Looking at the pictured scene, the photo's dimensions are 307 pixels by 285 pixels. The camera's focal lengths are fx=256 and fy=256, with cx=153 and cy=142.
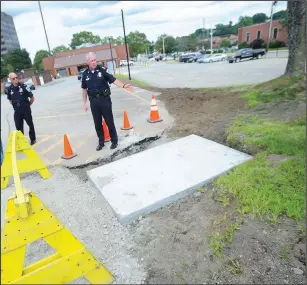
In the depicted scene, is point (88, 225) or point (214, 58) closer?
point (88, 225)

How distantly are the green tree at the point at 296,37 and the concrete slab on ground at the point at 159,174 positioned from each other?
15.8 ft

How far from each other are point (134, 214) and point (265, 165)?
2.08 metres

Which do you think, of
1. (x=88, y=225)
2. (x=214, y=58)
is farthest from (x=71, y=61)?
(x=88, y=225)

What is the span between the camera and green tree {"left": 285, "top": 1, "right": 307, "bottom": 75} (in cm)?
718

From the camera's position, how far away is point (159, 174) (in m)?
4.05

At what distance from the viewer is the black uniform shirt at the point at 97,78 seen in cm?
493

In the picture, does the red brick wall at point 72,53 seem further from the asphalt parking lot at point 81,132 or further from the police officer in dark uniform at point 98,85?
the police officer in dark uniform at point 98,85

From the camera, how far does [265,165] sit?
381cm

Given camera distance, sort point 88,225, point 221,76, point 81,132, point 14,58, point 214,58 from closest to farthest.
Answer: point 88,225, point 81,132, point 14,58, point 221,76, point 214,58

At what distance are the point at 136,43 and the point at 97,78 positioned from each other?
92.2m

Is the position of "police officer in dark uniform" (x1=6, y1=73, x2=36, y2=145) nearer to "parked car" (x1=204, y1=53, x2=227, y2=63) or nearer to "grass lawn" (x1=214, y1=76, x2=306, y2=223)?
"grass lawn" (x1=214, y1=76, x2=306, y2=223)

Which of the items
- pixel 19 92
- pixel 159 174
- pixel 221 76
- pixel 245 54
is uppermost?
pixel 19 92

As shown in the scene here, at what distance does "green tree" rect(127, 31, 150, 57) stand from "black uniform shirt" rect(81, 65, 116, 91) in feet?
296

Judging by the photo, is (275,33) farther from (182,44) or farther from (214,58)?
(182,44)
